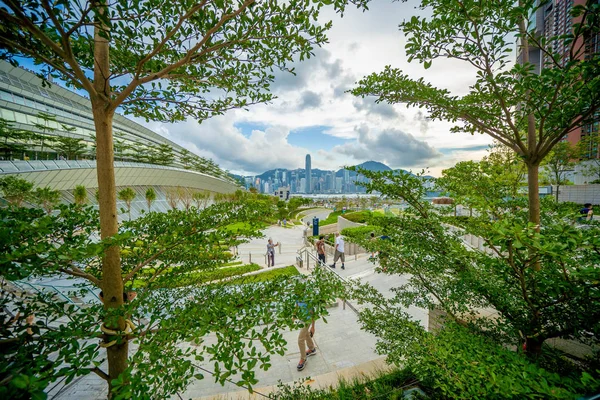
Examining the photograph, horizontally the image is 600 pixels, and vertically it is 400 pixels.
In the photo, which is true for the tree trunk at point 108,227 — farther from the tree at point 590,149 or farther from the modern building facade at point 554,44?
the tree at point 590,149

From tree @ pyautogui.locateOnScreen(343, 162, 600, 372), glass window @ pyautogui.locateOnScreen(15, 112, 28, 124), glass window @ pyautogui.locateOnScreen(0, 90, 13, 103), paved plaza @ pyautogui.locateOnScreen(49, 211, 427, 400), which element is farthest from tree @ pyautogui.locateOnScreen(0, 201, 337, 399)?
glass window @ pyautogui.locateOnScreen(0, 90, 13, 103)

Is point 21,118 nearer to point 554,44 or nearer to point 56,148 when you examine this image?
point 56,148

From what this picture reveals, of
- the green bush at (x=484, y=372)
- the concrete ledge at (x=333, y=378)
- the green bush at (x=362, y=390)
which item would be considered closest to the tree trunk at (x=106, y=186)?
the green bush at (x=362, y=390)

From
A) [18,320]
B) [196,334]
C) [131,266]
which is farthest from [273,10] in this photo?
[18,320]

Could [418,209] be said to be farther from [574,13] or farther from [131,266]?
[131,266]

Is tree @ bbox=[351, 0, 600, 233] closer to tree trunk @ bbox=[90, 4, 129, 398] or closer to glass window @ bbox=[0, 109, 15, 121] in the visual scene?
tree trunk @ bbox=[90, 4, 129, 398]

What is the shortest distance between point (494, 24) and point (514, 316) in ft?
12.0


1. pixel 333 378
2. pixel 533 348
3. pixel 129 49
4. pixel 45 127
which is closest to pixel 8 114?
pixel 45 127

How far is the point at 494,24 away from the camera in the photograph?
9.11ft

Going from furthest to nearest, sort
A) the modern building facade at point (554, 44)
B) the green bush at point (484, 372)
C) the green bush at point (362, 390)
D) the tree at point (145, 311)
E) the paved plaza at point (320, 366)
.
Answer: the paved plaza at point (320, 366) < the green bush at point (362, 390) < the modern building facade at point (554, 44) < the green bush at point (484, 372) < the tree at point (145, 311)

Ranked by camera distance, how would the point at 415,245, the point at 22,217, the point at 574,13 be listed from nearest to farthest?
1. the point at 574,13
2. the point at 22,217
3. the point at 415,245

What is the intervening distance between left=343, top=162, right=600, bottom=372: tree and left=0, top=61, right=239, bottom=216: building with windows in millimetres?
18139

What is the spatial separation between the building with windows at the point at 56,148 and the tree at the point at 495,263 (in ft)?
59.5

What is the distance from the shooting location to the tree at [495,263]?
78.4 inches
